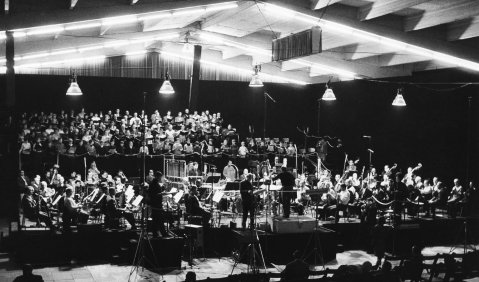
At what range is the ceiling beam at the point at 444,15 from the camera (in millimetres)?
11070

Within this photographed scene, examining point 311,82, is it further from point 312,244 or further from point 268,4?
point 312,244

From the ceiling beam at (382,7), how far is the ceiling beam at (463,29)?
2047 millimetres

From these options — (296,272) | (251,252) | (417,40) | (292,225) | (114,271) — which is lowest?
(114,271)

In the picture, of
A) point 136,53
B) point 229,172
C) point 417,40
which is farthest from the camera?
point 136,53

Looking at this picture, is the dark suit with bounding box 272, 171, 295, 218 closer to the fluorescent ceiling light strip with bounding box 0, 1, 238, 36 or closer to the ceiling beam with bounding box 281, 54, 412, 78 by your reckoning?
the fluorescent ceiling light strip with bounding box 0, 1, 238, 36

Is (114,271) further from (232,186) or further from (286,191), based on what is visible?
(232,186)

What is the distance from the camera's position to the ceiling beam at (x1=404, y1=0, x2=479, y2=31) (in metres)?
11.1

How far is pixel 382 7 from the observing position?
1234 centimetres

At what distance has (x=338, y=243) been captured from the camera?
42.6 ft

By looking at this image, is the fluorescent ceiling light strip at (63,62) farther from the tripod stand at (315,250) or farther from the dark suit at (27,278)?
the dark suit at (27,278)

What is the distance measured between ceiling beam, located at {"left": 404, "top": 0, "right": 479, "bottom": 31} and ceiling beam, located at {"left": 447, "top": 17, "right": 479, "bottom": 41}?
95 cm

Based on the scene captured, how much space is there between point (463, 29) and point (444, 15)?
1.37 meters

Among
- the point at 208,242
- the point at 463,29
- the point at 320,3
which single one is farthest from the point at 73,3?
the point at 463,29

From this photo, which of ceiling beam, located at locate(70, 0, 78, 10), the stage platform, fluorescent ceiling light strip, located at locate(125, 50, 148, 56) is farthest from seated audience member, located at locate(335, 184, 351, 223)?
fluorescent ceiling light strip, located at locate(125, 50, 148, 56)
